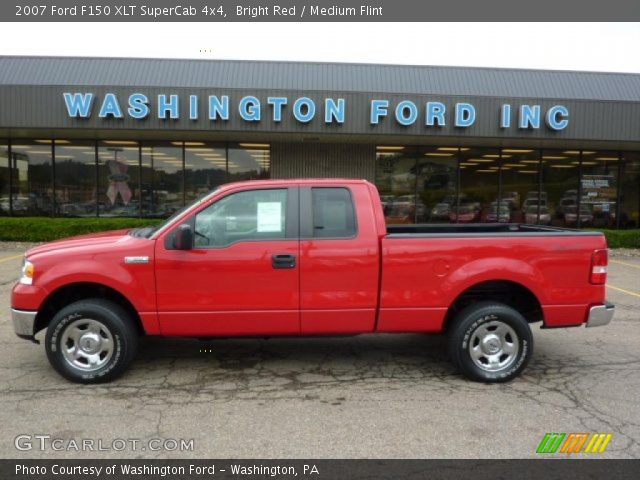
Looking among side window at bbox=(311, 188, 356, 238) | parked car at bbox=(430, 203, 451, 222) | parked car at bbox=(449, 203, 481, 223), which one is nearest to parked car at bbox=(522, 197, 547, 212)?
parked car at bbox=(449, 203, 481, 223)

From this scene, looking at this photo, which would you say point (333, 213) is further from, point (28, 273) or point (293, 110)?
point (293, 110)

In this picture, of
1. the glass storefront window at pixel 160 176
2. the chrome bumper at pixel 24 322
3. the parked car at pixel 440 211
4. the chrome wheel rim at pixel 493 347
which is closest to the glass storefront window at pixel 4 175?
the glass storefront window at pixel 160 176

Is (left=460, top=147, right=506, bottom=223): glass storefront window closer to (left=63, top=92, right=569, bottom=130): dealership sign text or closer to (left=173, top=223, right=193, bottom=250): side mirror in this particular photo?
(left=63, top=92, right=569, bottom=130): dealership sign text

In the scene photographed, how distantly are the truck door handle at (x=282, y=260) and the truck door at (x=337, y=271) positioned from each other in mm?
92

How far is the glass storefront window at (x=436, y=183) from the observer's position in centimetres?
1712

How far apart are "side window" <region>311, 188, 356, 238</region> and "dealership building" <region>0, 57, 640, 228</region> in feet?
31.4

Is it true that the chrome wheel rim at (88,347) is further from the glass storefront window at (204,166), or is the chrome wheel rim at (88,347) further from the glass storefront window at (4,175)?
the glass storefront window at (4,175)

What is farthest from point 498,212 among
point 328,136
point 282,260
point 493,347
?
point 282,260

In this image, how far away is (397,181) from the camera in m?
17.2

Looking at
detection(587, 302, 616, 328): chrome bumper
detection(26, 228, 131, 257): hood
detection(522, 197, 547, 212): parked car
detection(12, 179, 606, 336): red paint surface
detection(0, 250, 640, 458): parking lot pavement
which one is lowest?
detection(0, 250, 640, 458): parking lot pavement

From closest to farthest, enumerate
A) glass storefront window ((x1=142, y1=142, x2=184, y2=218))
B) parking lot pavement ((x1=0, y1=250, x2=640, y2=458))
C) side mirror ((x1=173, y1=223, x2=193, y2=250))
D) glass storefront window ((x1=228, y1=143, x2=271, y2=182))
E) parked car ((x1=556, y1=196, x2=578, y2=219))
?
parking lot pavement ((x1=0, y1=250, x2=640, y2=458)), side mirror ((x1=173, y1=223, x2=193, y2=250)), glass storefront window ((x1=142, y1=142, x2=184, y2=218)), glass storefront window ((x1=228, y1=143, x2=271, y2=182)), parked car ((x1=556, y1=196, x2=578, y2=219))

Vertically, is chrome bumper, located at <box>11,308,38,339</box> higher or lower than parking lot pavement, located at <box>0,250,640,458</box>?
higher

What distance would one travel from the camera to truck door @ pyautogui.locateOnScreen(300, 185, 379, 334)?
184 inches

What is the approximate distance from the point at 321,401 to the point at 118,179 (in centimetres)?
1422
